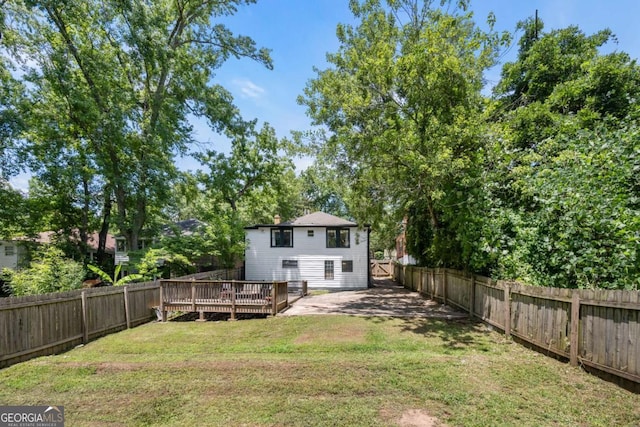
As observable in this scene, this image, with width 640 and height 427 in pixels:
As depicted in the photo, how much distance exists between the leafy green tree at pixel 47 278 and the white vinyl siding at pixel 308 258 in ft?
34.2

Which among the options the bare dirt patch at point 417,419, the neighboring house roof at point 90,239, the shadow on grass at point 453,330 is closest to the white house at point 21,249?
the neighboring house roof at point 90,239

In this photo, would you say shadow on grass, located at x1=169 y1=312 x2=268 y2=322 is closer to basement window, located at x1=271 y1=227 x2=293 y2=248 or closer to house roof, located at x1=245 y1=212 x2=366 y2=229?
basement window, located at x1=271 y1=227 x2=293 y2=248

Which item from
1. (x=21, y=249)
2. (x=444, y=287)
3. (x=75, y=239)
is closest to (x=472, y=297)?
(x=444, y=287)

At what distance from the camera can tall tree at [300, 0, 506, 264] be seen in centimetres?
924

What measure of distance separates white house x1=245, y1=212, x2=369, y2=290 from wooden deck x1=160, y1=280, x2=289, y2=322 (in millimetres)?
8732

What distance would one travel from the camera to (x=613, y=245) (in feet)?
17.8

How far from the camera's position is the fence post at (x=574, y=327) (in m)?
5.03

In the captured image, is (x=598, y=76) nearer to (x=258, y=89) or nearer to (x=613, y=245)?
(x=613, y=245)

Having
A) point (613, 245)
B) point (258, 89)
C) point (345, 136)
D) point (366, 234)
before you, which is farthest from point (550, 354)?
point (258, 89)


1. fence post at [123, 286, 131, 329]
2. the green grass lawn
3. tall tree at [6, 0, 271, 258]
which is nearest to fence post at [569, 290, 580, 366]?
the green grass lawn

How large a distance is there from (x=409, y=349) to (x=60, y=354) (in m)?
7.99

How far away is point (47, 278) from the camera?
948cm

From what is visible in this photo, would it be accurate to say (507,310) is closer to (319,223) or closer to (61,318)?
(61,318)

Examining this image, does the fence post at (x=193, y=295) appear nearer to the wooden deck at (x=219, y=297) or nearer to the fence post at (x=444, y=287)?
the wooden deck at (x=219, y=297)
